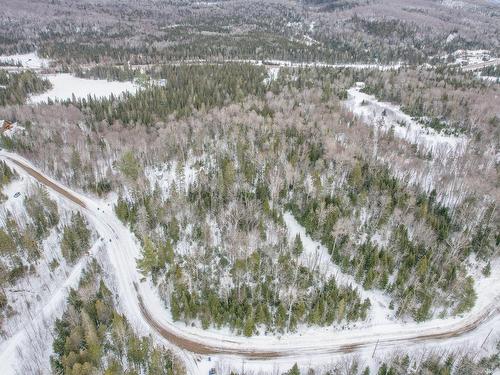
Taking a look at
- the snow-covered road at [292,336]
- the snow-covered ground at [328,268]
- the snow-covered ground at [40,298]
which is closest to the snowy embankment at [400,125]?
the snow-covered road at [292,336]

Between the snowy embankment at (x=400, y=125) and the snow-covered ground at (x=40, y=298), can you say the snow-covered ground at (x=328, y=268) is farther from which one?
the snowy embankment at (x=400, y=125)

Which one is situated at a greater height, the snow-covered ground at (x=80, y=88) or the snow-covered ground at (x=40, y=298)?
the snow-covered ground at (x=80, y=88)

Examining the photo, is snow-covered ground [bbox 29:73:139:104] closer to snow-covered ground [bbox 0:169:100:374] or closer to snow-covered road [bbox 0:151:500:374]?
snow-covered ground [bbox 0:169:100:374]

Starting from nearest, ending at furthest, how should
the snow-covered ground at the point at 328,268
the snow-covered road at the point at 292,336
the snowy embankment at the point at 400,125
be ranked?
the snow-covered road at the point at 292,336 < the snow-covered ground at the point at 328,268 < the snowy embankment at the point at 400,125

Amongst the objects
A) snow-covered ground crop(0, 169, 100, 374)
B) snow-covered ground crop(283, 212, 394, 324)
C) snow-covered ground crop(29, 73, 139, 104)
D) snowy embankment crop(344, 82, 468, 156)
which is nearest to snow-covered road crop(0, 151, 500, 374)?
snow-covered ground crop(283, 212, 394, 324)

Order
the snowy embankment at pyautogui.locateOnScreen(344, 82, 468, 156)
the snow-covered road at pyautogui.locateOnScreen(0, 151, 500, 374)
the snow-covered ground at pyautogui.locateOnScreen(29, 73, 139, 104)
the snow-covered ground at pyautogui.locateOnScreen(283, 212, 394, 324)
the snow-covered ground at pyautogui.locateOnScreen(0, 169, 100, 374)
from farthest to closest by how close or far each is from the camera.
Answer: the snow-covered ground at pyautogui.locateOnScreen(29, 73, 139, 104) < the snowy embankment at pyautogui.locateOnScreen(344, 82, 468, 156) < the snow-covered ground at pyautogui.locateOnScreen(283, 212, 394, 324) < the snow-covered road at pyautogui.locateOnScreen(0, 151, 500, 374) < the snow-covered ground at pyautogui.locateOnScreen(0, 169, 100, 374)

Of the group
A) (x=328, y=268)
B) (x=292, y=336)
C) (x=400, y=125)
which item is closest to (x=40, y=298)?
(x=292, y=336)

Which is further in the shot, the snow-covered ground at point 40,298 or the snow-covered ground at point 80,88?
the snow-covered ground at point 80,88
